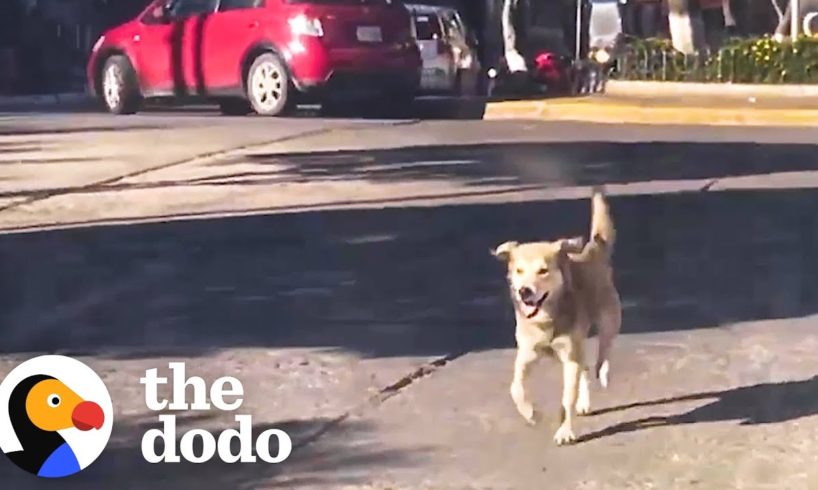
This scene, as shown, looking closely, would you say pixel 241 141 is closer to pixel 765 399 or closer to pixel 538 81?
pixel 538 81

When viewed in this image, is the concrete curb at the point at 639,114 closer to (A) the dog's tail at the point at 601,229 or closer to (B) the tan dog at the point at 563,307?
(A) the dog's tail at the point at 601,229

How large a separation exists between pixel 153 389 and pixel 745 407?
141 centimetres

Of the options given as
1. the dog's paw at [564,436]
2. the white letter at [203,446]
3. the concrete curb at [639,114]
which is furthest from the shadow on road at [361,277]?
the concrete curb at [639,114]

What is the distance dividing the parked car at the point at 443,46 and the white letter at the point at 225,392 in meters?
1.64

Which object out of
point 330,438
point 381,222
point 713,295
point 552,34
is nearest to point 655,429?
point 330,438

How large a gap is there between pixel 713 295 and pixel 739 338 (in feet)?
1.75

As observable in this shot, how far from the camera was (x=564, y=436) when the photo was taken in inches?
171

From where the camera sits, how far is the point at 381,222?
6.88 meters

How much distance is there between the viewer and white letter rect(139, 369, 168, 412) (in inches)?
172

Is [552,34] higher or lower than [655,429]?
higher

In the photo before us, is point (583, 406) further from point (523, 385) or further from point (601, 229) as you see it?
point (601, 229)

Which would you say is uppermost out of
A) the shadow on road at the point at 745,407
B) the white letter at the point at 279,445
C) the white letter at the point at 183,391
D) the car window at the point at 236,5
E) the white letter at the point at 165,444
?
the car window at the point at 236,5

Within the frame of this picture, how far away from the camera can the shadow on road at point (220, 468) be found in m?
4.10

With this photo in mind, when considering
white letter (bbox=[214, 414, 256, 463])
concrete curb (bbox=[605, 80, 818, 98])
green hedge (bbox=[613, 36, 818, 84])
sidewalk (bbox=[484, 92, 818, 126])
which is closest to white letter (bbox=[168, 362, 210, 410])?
white letter (bbox=[214, 414, 256, 463])
